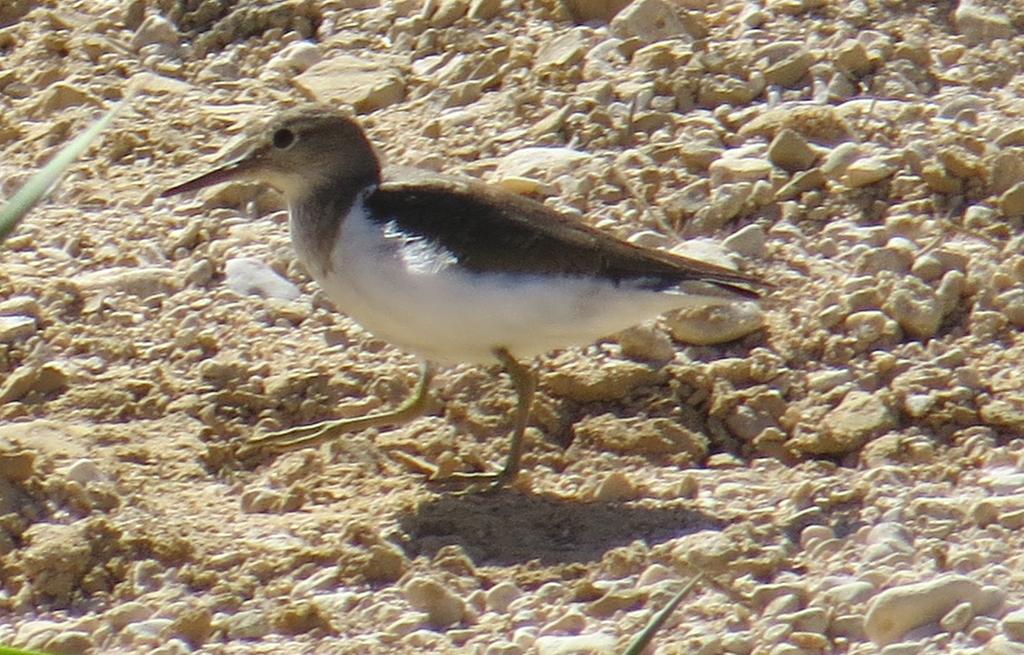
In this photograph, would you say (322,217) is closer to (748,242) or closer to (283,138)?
(283,138)

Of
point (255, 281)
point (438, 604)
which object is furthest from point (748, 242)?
point (438, 604)

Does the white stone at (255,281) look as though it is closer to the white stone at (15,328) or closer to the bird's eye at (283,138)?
the bird's eye at (283,138)

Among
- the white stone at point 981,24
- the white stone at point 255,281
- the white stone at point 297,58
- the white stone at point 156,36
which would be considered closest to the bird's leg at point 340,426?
the white stone at point 255,281

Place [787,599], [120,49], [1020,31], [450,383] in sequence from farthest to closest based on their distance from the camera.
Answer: [120,49]
[1020,31]
[450,383]
[787,599]

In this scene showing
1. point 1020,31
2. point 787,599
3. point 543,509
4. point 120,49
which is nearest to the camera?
point 787,599

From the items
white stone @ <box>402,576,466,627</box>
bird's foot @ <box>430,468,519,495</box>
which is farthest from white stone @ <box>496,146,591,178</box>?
white stone @ <box>402,576,466,627</box>

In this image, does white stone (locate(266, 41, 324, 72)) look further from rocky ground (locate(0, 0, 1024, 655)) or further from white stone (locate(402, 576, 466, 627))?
white stone (locate(402, 576, 466, 627))

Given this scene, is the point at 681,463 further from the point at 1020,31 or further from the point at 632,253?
the point at 1020,31

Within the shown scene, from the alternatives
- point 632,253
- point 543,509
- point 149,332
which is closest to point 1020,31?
point 632,253
